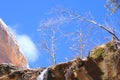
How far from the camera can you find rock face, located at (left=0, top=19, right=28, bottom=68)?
34094 millimetres

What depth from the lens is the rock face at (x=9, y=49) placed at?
34094mm

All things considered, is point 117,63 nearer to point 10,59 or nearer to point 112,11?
point 112,11

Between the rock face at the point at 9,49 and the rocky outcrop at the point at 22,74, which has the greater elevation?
the rock face at the point at 9,49

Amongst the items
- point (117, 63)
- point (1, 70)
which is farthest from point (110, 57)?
point (1, 70)

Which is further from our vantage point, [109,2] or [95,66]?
[109,2]

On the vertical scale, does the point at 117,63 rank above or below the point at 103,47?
below

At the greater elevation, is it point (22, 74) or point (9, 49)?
point (9, 49)

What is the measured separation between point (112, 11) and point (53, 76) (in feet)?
24.7

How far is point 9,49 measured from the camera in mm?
35125

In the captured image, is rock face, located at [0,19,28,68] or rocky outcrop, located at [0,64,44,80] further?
rock face, located at [0,19,28,68]

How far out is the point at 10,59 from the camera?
34.3 meters

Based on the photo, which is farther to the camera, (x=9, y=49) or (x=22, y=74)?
(x=9, y=49)

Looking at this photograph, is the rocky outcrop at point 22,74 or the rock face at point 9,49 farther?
the rock face at point 9,49

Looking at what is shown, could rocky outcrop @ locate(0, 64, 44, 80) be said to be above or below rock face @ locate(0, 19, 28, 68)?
below
